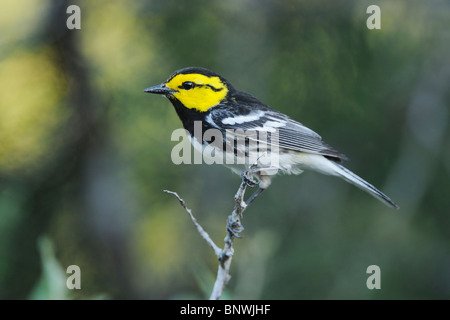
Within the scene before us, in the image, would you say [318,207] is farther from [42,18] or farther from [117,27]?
[42,18]

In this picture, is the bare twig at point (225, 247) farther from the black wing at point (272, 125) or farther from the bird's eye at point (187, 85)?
the bird's eye at point (187, 85)

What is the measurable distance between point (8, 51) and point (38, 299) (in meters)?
2.09

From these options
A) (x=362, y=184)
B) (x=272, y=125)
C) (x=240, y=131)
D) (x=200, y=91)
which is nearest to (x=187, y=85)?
(x=200, y=91)

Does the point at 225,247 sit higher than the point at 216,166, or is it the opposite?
the point at 225,247

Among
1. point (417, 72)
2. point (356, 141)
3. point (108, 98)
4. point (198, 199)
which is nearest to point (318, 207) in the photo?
point (356, 141)

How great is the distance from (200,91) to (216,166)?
1.02m

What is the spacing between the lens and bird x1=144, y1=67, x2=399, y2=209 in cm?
235

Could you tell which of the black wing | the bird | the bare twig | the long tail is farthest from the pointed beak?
the long tail

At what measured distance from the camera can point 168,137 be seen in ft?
10.5

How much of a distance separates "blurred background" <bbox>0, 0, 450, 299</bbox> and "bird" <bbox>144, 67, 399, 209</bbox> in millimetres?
590

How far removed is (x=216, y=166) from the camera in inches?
131

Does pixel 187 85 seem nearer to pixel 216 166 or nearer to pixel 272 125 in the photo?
pixel 272 125

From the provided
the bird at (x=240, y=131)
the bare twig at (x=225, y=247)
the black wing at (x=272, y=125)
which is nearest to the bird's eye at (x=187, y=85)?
the bird at (x=240, y=131)

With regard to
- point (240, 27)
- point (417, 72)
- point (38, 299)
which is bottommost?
point (38, 299)
